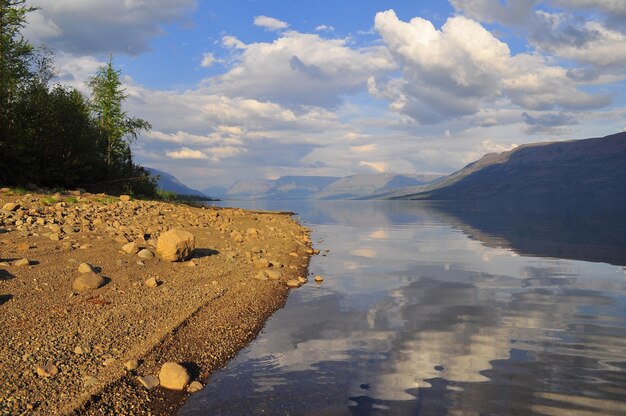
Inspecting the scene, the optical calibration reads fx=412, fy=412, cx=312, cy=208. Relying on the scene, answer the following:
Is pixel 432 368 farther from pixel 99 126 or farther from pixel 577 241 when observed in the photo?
pixel 99 126

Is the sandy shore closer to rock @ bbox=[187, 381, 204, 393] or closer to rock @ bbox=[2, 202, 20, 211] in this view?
rock @ bbox=[2, 202, 20, 211]

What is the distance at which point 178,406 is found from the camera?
25.5 ft

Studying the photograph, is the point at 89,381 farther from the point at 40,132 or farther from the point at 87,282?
the point at 40,132

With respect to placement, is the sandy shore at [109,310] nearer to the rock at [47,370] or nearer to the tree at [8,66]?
the rock at [47,370]

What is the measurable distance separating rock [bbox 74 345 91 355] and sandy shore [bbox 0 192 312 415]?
0.04 metres

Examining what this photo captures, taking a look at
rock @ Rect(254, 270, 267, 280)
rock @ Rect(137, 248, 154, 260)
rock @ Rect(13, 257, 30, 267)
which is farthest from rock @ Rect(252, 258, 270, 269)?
rock @ Rect(13, 257, 30, 267)

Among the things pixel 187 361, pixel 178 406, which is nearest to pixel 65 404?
pixel 178 406

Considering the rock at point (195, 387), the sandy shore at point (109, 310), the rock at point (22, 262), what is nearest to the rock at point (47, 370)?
the sandy shore at point (109, 310)

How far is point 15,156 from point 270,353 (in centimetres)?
3407

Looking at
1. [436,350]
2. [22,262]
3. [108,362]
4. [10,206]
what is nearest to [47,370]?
[108,362]

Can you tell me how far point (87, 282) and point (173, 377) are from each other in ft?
21.3

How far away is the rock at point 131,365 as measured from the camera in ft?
28.0

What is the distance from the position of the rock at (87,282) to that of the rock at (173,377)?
593 centimetres

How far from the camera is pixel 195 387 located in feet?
27.6
